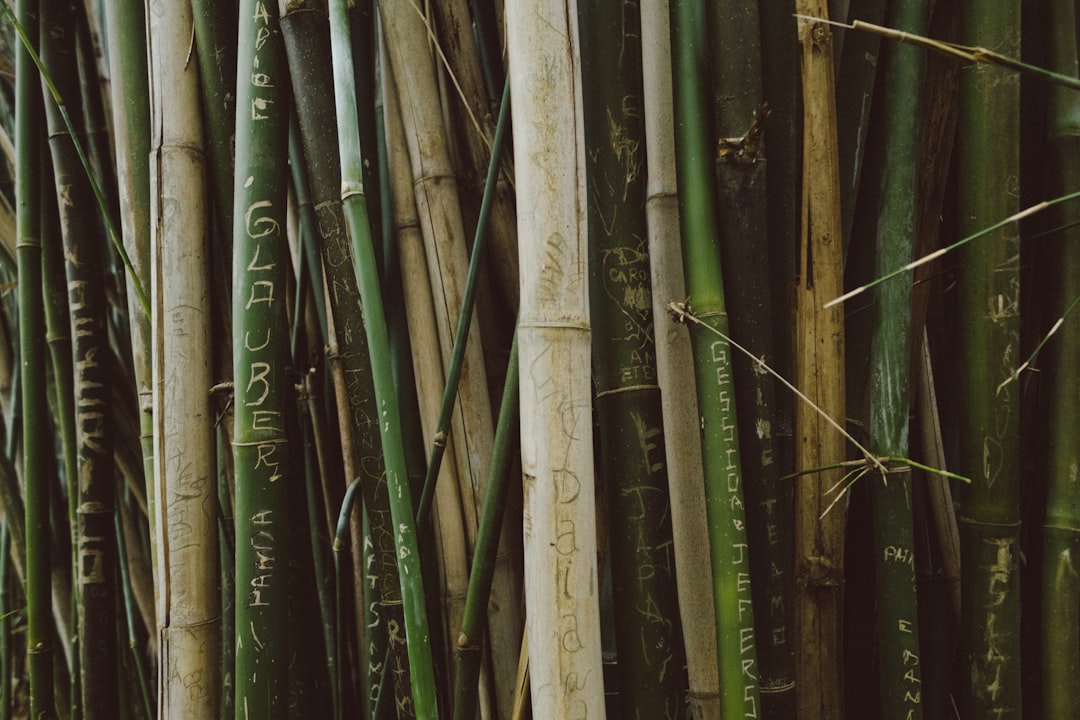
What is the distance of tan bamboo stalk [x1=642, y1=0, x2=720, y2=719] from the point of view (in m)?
0.69

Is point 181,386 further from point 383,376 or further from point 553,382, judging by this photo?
point 553,382

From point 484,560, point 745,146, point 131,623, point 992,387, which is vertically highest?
point 745,146

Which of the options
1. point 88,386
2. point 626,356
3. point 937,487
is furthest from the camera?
point 88,386

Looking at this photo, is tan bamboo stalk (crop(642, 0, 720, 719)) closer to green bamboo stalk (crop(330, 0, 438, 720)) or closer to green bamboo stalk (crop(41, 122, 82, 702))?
green bamboo stalk (crop(330, 0, 438, 720))

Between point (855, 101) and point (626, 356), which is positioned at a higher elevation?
point (855, 101)

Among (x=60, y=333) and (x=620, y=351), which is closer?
(x=620, y=351)

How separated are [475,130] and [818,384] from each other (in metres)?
0.50

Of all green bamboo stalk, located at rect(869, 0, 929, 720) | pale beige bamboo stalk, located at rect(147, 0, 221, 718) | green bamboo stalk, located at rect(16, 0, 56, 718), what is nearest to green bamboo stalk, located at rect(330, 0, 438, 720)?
pale beige bamboo stalk, located at rect(147, 0, 221, 718)

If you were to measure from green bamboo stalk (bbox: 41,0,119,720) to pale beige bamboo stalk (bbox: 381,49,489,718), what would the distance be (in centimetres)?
42

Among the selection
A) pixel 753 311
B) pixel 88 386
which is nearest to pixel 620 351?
pixel 753 311

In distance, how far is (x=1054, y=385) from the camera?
731mm

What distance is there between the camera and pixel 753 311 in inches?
25.9

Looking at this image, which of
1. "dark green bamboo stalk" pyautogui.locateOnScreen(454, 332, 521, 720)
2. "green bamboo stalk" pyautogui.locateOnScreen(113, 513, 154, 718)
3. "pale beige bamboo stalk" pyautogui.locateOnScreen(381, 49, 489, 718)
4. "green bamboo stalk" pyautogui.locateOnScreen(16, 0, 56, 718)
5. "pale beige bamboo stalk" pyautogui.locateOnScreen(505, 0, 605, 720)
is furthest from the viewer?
"green bamboo stalk" pyautogui.locateOnScreen(113, 513, 154, 718)

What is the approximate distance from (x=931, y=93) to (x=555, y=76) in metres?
0.48
